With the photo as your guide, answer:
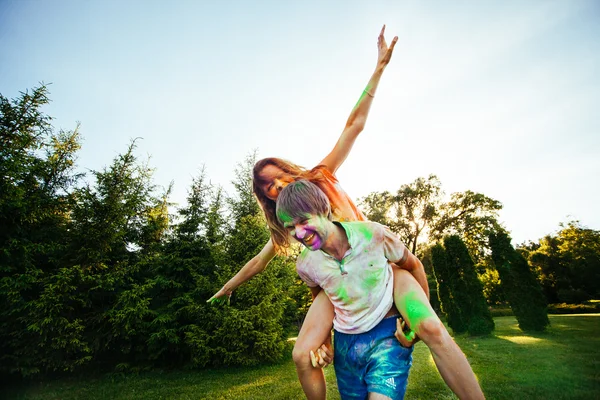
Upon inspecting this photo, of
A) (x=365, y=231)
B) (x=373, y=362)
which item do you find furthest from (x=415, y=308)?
(x=365, y=231)

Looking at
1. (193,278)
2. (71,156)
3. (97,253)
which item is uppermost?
(71,156)

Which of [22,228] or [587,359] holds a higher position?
[22,228]

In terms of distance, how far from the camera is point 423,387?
641 cm

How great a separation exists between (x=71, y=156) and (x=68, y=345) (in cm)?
865

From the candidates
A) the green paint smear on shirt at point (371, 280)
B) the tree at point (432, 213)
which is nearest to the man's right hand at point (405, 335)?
the green paint smear on shirt at point (371, 280)

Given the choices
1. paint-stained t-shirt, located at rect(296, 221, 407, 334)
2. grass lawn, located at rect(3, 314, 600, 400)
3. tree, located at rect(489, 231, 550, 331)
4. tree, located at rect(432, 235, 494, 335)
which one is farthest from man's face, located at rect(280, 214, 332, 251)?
tree, located at rect(489, 231, 550, 331)

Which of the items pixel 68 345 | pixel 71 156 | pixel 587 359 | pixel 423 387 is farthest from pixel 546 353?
pixel 71 156

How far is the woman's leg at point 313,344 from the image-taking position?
1940 millimetres

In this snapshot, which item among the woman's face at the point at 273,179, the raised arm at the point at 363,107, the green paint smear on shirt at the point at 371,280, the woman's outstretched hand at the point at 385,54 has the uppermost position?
the woman's outstretched hand at the point at 385,54

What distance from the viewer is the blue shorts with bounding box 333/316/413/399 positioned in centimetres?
171

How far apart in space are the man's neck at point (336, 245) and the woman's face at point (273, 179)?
1.02 metres

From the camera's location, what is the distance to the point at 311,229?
1.88 m

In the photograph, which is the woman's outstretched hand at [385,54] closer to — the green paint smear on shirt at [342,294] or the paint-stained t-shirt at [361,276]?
the paint-stained t-shirt at [361,276]

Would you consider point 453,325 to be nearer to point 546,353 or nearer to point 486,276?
point 546,353
